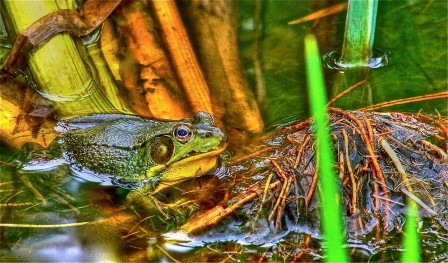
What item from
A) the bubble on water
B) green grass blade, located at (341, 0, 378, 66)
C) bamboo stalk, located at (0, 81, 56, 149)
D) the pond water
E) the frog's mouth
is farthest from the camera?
the bubble on water

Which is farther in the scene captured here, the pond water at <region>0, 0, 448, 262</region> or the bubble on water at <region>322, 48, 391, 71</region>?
the bubble on water at <region>322, 48, 391, 71</region>

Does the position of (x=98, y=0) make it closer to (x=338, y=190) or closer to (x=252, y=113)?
(x=252, y=113)

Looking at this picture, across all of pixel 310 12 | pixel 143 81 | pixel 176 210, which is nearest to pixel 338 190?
pixel 176 210

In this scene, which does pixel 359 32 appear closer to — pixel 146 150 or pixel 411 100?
pixel 411 100

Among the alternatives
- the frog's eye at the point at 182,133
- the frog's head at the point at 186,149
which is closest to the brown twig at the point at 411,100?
the frog's head at the point at 186,149

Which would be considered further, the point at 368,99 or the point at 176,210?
the point at 368,99

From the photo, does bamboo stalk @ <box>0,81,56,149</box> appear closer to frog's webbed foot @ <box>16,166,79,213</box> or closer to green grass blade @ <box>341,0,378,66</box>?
frog's webbed foot @ <box>16,166,79,213</box>

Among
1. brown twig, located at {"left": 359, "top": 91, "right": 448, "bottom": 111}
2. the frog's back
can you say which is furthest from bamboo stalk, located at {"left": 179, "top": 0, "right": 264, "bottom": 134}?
brown twig, located at {"left": 359, "top": 91, "right": 448, "bottom": 111}
